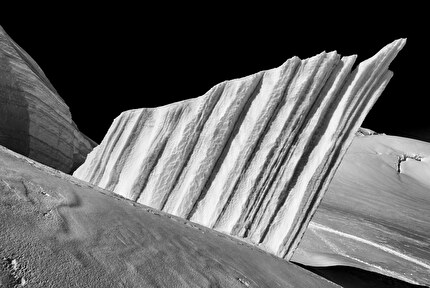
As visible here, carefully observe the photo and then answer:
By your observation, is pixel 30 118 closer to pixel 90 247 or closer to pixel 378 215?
pixel 90 247

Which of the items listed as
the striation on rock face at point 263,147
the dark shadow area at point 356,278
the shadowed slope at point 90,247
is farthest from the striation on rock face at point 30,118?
the dark shadow area at point 356,278

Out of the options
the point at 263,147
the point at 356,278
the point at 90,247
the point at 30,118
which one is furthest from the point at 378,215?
the point at 90,247

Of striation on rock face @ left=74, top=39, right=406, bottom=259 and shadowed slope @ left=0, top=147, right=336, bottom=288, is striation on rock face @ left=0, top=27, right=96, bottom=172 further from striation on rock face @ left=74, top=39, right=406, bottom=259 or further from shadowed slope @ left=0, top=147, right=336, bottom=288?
shadowed slope @ left=0, top=147, right=336, bottom=288

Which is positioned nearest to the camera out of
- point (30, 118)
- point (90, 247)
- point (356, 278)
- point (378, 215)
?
point (90, 247)

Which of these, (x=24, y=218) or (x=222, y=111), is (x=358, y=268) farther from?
(x=24, y=218)

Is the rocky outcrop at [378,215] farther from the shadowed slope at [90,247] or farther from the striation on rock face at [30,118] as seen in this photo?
the striation on rock face at [30,118]

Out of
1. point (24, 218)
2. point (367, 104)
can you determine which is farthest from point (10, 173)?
point (367, 104)
